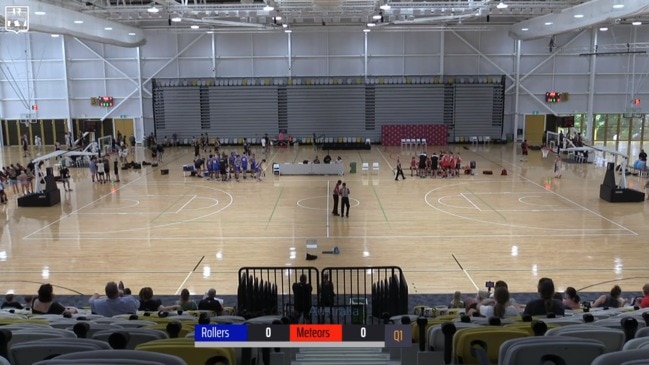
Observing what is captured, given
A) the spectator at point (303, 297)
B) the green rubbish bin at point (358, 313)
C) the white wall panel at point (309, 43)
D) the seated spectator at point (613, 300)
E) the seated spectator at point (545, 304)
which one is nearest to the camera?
the seated spectator at point (545, 304)

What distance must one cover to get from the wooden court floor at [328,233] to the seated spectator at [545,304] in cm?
601

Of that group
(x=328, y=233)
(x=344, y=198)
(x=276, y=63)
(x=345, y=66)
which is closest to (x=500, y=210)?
(x=344, y=198)

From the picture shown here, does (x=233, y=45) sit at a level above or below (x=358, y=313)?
above

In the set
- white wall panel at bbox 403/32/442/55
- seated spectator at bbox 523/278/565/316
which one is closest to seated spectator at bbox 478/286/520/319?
seated spectator at bbox 523/278/565/316

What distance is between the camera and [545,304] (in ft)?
25.7

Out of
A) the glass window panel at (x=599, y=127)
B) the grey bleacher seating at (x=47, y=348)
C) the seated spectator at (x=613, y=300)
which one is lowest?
the seated spectator at (x=613, y=300)

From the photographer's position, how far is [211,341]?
296 centimetres

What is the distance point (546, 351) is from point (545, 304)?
5552 millimetres

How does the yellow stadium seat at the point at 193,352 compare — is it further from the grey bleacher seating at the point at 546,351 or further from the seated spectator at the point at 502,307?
the seated spectator at the point at 502,307

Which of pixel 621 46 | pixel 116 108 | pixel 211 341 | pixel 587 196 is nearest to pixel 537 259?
pixel 587 196

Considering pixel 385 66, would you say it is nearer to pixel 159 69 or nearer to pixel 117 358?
pixel 159 69

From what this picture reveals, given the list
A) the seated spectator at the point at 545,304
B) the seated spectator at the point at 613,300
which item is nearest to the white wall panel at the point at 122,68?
the seated spectator at the point at 613,300

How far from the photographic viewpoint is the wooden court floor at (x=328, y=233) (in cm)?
1516

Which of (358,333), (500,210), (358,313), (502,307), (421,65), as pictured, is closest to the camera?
(358,333)
